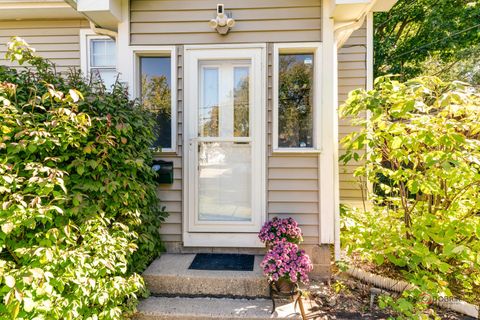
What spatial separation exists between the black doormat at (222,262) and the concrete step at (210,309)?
1.02 feet

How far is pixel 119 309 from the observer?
2.07m

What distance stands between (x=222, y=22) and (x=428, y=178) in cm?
246

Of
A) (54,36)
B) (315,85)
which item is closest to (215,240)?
(315,85)

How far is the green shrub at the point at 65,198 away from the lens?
65.6 inches

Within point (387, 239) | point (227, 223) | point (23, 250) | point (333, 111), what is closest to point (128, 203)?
point (23, 250)

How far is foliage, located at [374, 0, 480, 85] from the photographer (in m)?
7.30

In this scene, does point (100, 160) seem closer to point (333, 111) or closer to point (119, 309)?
point (119, 309)

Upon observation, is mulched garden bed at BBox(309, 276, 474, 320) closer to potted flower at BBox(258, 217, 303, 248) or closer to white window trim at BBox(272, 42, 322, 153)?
potted flower at BBox(258, 217, 303, 248)

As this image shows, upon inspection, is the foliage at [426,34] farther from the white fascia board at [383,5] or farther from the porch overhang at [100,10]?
the porch overhang at [100,10]

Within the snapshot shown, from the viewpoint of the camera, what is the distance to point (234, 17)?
2.96 meters

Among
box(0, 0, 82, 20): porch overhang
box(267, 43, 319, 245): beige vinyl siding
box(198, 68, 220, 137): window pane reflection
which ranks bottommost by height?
box(267, 43, 319, 245): beige vinyl siding

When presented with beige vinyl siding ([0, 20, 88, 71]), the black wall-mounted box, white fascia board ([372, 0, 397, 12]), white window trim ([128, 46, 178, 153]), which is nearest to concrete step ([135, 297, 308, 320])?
the black wall-mounted box

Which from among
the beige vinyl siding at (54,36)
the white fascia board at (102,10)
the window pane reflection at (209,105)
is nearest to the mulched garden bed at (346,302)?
the window pane reflection at (209,105)

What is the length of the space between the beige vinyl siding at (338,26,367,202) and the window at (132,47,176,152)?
2736 millimetres
